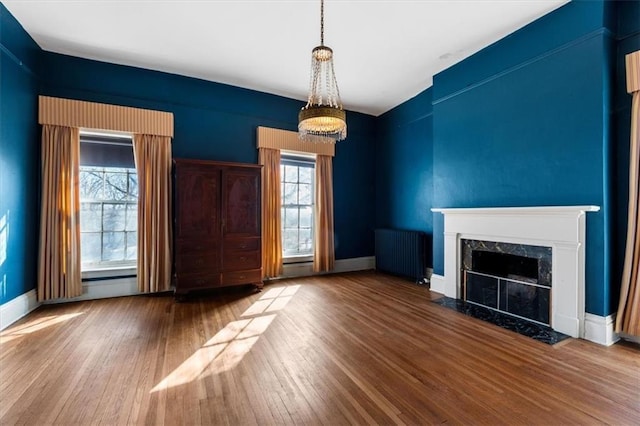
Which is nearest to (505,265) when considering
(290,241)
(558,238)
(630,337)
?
(558,238)

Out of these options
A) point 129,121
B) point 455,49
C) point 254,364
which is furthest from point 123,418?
point 455,49

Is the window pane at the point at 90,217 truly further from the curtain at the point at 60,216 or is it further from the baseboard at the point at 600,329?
the baseboard at the point at 600,329

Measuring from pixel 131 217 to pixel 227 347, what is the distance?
2782mm

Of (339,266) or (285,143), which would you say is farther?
(339,266)

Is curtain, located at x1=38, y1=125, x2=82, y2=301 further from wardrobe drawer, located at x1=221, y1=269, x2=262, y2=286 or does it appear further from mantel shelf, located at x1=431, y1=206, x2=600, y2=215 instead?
mantel shelf, located at x1=431, y1=206, x2=600, y2=215

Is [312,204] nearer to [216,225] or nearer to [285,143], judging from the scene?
[285,143]

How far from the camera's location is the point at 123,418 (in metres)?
1.65

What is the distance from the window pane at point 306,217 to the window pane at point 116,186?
2.81 m

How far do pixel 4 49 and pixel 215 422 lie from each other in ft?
13.3

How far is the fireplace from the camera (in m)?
3.00

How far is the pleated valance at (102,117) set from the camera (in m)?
3.63

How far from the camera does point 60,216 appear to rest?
144 inches

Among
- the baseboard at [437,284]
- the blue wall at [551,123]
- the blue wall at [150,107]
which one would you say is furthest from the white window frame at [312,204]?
the blue wall at [551,123]

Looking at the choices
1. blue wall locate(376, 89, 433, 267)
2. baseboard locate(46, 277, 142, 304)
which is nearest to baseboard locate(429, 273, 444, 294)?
blue wall locate(376, 89, 433, 267)
